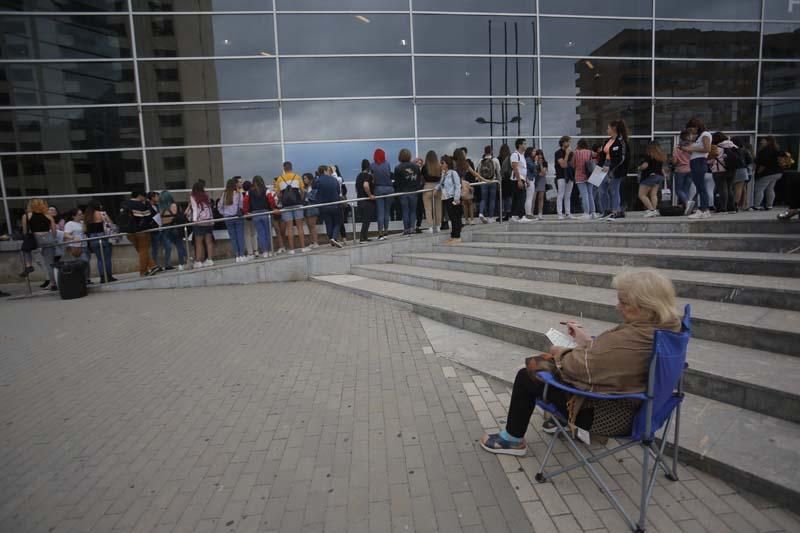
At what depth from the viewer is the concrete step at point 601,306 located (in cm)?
369

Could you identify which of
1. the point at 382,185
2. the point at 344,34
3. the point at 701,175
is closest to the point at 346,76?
the point at 344,34

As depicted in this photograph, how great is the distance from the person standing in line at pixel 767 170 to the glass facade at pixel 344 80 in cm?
493

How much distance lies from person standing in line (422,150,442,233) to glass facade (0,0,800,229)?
4.01 m

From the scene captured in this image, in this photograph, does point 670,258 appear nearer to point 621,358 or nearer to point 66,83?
point 621,358

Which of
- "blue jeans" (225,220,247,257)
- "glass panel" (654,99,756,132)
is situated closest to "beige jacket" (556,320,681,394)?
"blue jeans" (225,220,247,257)

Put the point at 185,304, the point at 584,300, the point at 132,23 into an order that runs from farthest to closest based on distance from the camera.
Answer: the point at 132,23 → the point at 185,304 → the point at 584,300

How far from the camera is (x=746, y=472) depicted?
8.37ft

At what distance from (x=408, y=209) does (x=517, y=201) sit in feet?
8.96

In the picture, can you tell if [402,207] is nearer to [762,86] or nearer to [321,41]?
[321,41]

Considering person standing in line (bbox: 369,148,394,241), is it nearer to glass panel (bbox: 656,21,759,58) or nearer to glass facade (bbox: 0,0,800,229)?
glass facade (bbox: 0,0,800,229)

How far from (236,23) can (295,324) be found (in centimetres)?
1163

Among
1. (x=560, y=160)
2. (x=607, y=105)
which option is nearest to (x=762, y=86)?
(x=607, y=105)

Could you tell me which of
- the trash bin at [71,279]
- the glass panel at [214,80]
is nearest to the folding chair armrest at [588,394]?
the trash bin at [71,279]

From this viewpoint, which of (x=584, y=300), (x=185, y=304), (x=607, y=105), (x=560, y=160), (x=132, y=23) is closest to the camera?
(x=584, y=300)
